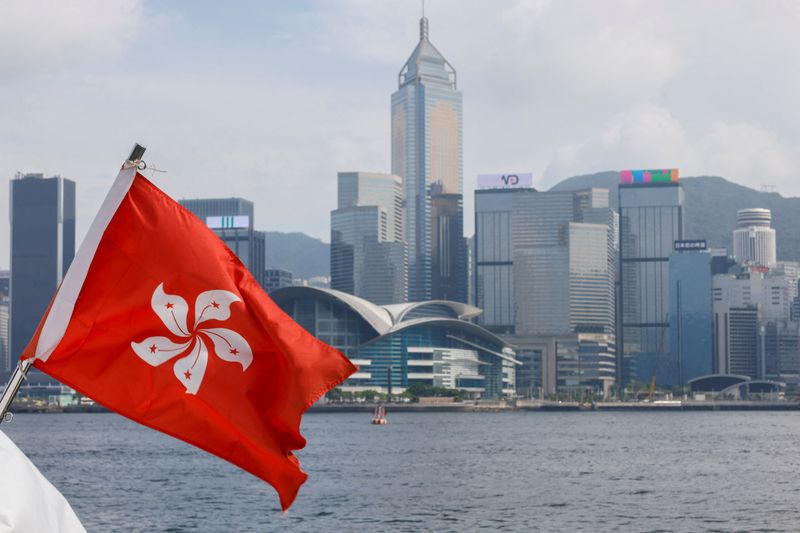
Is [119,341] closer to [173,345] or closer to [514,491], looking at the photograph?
[173,345]

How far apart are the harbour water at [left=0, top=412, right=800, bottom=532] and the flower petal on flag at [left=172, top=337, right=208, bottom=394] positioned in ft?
101

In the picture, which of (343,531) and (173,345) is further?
(343,531)

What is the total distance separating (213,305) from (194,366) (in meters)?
0.36

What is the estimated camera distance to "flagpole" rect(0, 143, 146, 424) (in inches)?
239

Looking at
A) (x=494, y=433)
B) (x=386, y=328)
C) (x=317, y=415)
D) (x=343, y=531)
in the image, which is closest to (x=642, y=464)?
(x=343, y=531)

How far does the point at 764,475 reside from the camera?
60562 mm

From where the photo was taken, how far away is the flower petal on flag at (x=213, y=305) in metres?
7.39

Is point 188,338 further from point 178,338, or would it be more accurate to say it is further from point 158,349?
point 158,349

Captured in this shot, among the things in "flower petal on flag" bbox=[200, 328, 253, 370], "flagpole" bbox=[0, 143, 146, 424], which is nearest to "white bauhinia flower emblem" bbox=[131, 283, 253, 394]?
"flower petal on flag" bbox=[200, 328, 253, 370]

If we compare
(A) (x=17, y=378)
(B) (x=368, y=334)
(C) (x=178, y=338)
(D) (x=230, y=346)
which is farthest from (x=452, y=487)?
(B) (x=368, y=334)

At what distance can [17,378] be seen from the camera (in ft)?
21.2

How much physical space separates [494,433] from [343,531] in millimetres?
74680

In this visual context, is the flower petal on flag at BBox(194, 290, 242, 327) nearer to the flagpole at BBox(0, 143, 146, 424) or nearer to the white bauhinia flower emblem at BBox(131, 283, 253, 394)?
the white bauhinia flower emblem at BBox(131, 283, 253, 394)

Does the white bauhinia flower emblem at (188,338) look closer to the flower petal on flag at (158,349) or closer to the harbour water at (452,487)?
the flower petal on flag at (158,349)
